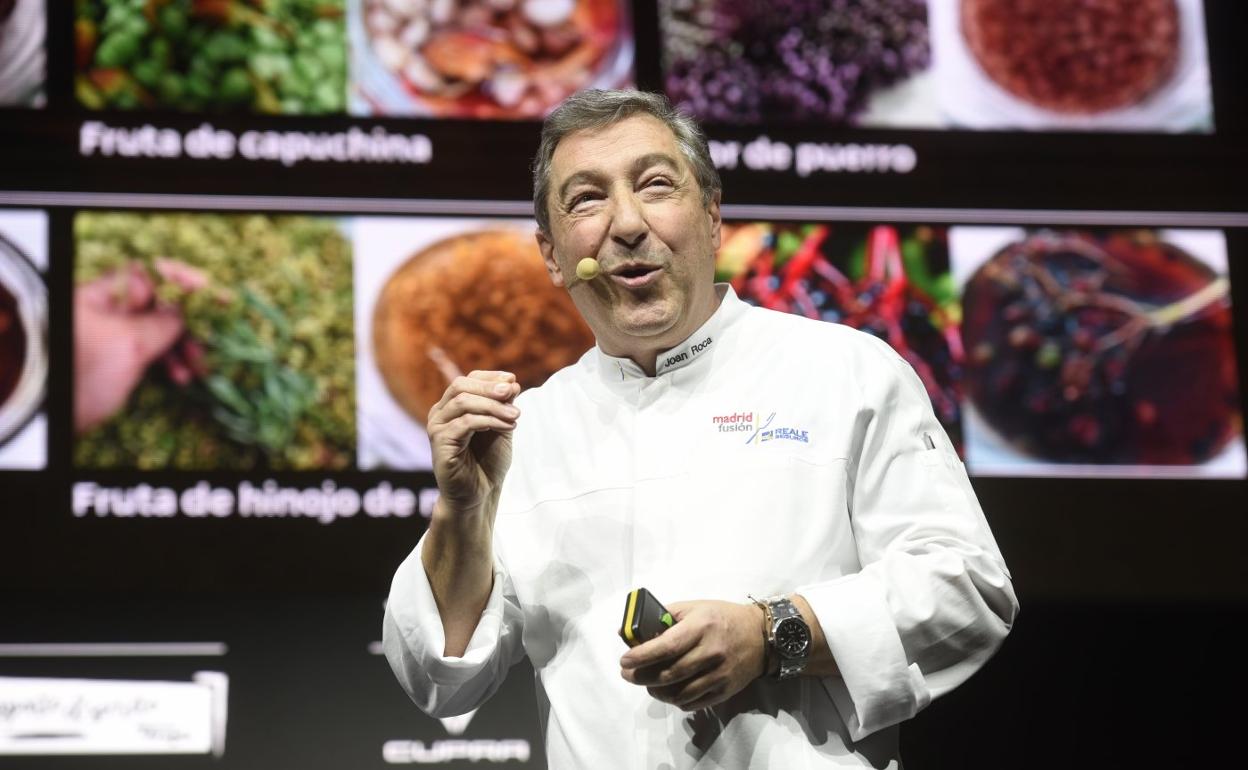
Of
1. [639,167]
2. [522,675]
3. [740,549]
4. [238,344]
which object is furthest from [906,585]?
[238,344]

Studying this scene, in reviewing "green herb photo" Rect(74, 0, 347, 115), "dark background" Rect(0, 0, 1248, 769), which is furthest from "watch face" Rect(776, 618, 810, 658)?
"green herb photo" Rect(74, 0, 347, 115)

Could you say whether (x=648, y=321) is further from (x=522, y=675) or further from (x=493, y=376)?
(x=522, y=675)

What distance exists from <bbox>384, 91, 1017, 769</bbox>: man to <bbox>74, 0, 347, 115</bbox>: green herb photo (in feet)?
4.52

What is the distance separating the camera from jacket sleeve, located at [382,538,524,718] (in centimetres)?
152

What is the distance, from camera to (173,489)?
8.99 ft

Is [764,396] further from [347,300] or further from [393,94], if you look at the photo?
[393,94]

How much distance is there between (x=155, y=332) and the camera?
9.14 ft

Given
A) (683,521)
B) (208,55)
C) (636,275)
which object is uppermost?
(208,55)

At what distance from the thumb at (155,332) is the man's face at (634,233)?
1.30m

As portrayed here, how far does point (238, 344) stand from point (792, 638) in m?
1.70

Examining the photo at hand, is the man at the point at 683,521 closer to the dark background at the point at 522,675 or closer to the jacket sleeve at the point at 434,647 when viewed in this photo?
the jacket sleeve at the point at 434,647

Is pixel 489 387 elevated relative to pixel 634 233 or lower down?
lower down

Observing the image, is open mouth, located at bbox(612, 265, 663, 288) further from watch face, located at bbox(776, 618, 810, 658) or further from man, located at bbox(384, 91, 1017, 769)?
watch face, located at bbox(776, 618, 810, 658)

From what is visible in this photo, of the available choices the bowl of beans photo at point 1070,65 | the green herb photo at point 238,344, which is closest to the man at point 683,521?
the green herb photo at point 238,344
